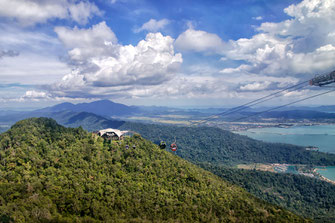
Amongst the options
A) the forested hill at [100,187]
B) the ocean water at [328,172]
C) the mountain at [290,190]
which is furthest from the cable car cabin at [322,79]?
the ocean water at [328,172]

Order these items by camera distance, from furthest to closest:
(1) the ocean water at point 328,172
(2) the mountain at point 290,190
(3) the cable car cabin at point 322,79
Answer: (1) the ocean water at point 328,172
(2) the mountain at point 290,190
(3) the cable car cabin at point 322,79

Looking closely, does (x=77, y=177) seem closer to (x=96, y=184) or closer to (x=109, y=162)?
(x=96, y=184)

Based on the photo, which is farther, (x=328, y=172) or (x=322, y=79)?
(x=328, y=172)

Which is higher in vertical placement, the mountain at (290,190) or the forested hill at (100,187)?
the forested hill at (100,187)

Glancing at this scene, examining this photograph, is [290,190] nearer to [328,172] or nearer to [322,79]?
[328,172]

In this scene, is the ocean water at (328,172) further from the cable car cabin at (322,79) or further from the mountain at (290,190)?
the cable car cabin at (322,79)

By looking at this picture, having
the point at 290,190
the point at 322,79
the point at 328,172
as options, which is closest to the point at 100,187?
the point at 322,79

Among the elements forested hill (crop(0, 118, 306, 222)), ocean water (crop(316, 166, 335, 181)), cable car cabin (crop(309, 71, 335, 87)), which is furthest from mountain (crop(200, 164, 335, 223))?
cable car cabin (crop(309, 71, 335, 87))
